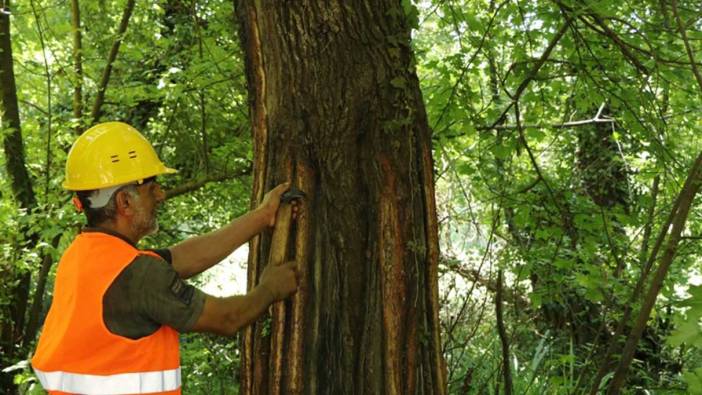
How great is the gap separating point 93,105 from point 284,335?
509 centimetres

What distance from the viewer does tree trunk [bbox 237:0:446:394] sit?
2.90 metres

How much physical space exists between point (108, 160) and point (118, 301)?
53 cm

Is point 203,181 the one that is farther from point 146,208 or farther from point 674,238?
point 674,238

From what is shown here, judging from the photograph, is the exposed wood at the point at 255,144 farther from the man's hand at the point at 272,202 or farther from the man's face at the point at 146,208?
the man's face at the point at 146,208

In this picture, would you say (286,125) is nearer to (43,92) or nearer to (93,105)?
(93,105)

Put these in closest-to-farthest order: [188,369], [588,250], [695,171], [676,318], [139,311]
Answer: [676,318]
[139,311]
[695,171]
[588,250]
[188,369]

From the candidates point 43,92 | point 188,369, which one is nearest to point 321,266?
point 188,369

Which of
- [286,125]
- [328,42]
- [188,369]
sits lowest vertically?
[188,369]

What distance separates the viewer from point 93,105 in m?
7.30

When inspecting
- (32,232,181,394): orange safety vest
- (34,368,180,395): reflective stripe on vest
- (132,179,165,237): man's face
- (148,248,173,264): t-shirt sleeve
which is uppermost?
(132,179,165,237): man's face

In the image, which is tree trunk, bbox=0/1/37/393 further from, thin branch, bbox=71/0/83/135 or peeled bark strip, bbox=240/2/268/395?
peeled bark strip, bbox=240/2/268/395

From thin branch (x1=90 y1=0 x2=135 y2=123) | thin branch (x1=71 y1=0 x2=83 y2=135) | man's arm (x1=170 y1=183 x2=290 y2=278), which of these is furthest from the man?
thin branch (x1=71 y1=0 x2=83 y2=135)

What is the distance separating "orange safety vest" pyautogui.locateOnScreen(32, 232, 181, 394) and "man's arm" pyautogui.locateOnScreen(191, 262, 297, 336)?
0.21 metres

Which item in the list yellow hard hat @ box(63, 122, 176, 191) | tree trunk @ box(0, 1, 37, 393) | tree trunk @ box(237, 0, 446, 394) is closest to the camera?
yellow hard hat @ box(63, 122, 176, 191)
